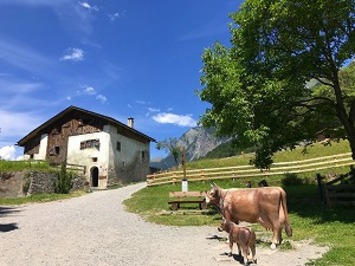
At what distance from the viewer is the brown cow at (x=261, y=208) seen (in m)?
9.99

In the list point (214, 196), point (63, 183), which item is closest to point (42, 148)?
point (63, 183)

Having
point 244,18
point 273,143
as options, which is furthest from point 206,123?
point 244,18

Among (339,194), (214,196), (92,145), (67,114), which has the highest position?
(67,114)

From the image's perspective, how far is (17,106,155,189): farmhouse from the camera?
4147cm

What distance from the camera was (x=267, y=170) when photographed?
1187 inches

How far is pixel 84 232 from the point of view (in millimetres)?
14891

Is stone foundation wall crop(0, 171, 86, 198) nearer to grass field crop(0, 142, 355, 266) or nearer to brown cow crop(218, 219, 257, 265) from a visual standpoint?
grass field crop(0, 142, 355, 266)

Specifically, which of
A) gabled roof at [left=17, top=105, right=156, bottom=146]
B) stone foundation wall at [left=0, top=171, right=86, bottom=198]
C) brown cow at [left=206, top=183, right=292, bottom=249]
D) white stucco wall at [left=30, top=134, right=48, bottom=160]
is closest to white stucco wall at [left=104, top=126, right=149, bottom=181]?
gabled roof at [left=17, top=105, right=156, bottom=146]

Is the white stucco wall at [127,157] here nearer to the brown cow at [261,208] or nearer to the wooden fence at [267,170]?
the wooden fence at [267,170]

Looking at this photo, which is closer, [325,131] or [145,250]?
[145,250]

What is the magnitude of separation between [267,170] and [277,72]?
14.8m

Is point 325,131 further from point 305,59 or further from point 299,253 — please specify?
point 299,253

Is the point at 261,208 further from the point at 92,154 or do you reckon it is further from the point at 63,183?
the point at 92,154

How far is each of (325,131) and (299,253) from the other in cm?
1057
